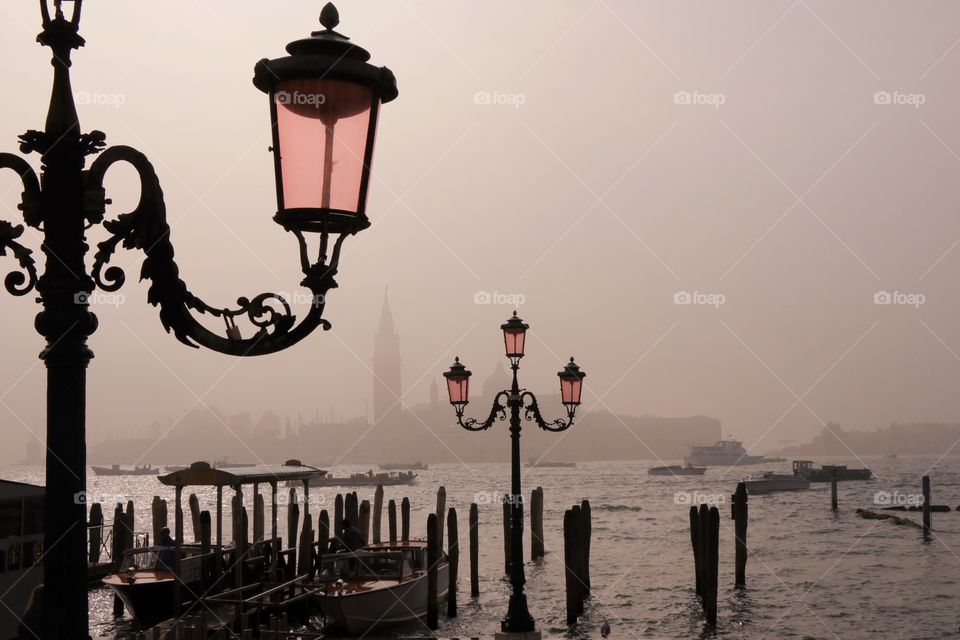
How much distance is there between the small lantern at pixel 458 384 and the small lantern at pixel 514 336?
3.10ft

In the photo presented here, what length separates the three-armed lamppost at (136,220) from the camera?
3041mm

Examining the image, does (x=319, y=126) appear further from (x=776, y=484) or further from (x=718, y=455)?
(x=718, y=455)

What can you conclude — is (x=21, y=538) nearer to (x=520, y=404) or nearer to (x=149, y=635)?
(x=149, y=635)

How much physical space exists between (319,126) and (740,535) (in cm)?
3111

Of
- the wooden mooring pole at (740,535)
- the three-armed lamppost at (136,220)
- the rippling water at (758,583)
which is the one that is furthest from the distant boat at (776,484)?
the three-armed lamppost at (136,220)

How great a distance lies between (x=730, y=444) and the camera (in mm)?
179625

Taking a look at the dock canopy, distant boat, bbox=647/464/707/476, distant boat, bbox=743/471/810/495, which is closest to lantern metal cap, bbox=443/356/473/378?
the dock canopy

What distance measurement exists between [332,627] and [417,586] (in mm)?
2486

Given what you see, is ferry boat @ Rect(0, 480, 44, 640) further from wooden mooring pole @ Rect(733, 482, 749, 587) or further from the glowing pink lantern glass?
wooden mooring pole @ Rect(733, 482, 749, 587)

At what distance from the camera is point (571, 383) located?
1538cm

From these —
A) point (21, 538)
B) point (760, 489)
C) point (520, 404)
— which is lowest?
point (760, 489)

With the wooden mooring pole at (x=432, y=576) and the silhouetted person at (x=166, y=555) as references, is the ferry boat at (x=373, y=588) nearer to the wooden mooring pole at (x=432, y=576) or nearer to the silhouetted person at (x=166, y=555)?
the wooden mooring pole at (x=432, y=576)

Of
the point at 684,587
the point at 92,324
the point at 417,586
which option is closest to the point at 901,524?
the point at 684,587

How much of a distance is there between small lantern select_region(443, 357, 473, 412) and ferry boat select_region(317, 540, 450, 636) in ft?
20.1
